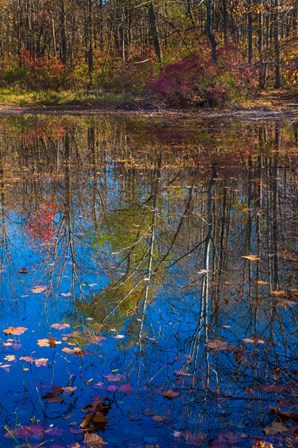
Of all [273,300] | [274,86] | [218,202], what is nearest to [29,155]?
[218,202]

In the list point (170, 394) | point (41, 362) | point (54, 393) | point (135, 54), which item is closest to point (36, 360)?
point (41, 362)

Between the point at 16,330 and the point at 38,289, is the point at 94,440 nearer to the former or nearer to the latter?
the point at 16,330

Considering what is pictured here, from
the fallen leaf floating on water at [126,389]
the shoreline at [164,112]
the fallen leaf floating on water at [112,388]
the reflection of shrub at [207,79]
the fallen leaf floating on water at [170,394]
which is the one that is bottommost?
the fallen leaf floating on water at [170,394]

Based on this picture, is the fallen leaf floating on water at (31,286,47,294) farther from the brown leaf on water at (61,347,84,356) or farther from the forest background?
the forest background

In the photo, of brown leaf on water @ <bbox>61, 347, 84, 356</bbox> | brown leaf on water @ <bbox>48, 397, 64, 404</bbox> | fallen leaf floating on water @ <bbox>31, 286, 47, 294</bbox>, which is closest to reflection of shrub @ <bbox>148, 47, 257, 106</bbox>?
fallen leaf floating on water @ <bbox>31, 286, 47, 294</bbox>

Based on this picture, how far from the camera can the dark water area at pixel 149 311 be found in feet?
10.4

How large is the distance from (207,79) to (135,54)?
644 inches

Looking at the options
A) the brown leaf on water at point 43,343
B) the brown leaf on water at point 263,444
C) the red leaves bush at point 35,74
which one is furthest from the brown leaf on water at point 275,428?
the red leaves bush at point 35,74

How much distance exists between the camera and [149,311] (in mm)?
4883

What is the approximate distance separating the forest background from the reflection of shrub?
2.1 inches

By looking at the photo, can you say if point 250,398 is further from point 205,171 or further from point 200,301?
point 205,171

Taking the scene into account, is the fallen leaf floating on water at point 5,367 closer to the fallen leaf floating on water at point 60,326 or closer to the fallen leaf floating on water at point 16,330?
the fallen leaf floating on water at point 16,330

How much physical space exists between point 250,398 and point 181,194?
6300 mm

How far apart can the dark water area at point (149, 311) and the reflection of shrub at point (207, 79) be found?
17019 mm
